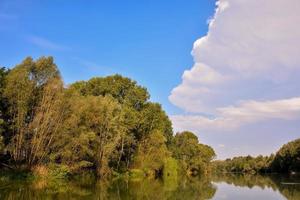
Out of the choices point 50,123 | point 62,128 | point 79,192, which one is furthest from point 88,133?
point 79,192

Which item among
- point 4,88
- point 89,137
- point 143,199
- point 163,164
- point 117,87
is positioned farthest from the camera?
point 163,164

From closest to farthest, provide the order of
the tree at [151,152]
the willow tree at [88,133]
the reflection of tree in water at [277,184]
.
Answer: the reflection of tree in water at [277,184] → the willow tree at [88,133] → the tree at [151,152]

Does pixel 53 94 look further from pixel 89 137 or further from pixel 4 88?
pixel 89 137

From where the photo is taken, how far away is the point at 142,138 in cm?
6969

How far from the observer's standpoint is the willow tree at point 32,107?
124 feet

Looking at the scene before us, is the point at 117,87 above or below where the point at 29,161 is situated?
above

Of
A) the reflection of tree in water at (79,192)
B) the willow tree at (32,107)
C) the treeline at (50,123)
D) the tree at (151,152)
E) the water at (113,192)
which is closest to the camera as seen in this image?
the reflection of tree in water at (79,192)

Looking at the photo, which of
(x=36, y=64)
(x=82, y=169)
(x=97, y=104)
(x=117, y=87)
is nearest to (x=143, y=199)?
(x=36, y=64)

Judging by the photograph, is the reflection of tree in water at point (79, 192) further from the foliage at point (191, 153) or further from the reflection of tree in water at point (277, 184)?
the foliage at point (191, 153)

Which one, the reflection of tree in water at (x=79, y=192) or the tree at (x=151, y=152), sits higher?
the tree at (x=151, y=152)

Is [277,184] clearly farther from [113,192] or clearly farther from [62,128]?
[62,128]

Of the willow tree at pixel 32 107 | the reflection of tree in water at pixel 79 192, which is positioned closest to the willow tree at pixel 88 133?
the willow tree at pixel 32 107

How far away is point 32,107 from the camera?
39375 mm

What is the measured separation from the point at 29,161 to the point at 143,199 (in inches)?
718
